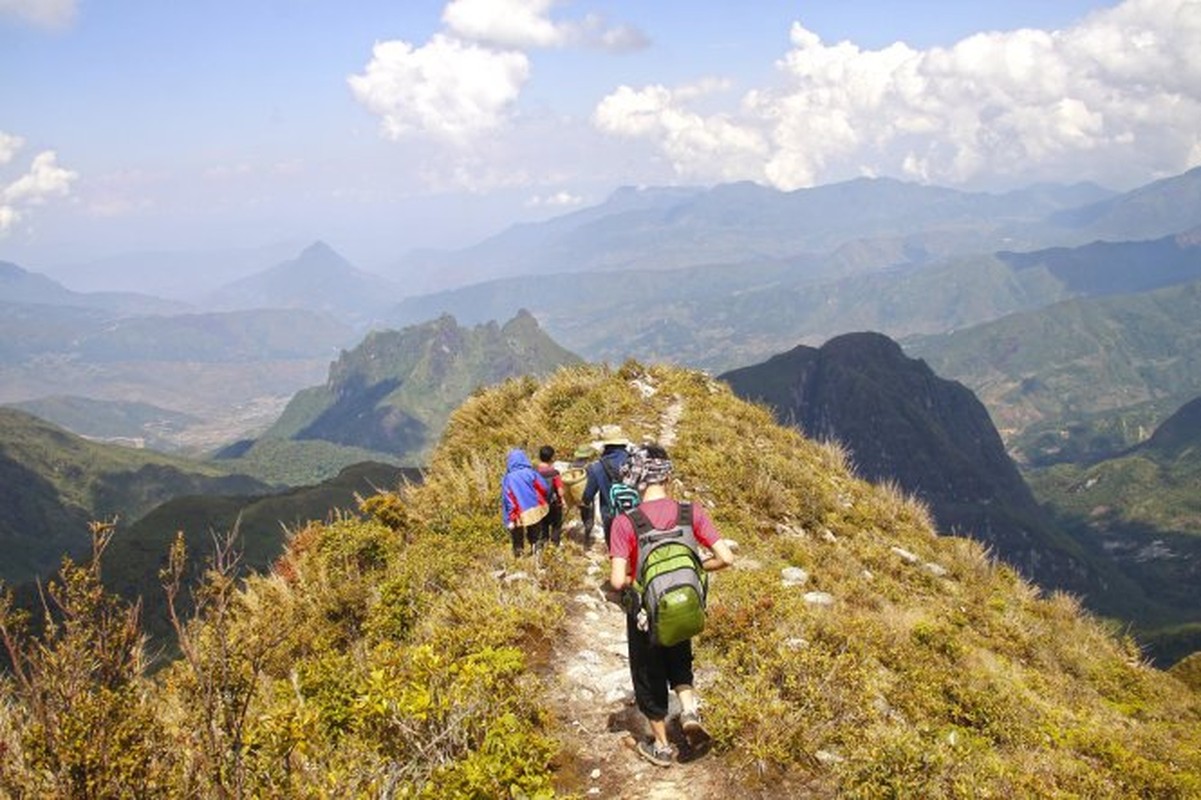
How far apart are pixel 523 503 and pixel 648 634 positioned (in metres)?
5.28

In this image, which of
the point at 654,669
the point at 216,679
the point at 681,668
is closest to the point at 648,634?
the point at 654,669

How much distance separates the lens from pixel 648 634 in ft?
21.5

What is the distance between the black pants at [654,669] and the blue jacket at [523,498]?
4.90 m

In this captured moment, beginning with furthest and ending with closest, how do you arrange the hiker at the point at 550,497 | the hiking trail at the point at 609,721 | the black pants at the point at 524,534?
the hiker at the point at 550,497 → the black pants at the point at 524,534 → the hiking trail at the point at 609,721

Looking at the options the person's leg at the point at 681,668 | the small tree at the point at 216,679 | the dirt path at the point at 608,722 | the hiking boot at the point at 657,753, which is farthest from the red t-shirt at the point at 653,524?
the small tree at the point at 216,679

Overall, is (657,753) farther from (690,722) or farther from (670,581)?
(670,581)

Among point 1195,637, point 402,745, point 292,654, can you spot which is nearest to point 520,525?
point 292,654

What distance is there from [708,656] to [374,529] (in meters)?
6.94

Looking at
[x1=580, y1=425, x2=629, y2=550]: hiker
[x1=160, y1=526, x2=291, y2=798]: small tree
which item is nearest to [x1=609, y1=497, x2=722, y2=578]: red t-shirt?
[x1=580, y1=425, x2=629, y2=550]: hiker

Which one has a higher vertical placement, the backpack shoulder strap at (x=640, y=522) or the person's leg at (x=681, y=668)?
the backpack shoulder strap at (x=640, y=522)

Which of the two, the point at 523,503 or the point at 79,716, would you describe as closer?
the point at 79,716

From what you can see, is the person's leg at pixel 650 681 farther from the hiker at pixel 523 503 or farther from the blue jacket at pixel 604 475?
the hiker at pixel 523 503

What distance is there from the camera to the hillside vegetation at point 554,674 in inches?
188

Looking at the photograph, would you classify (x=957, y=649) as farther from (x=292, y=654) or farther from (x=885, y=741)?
(x=292, y=654)
